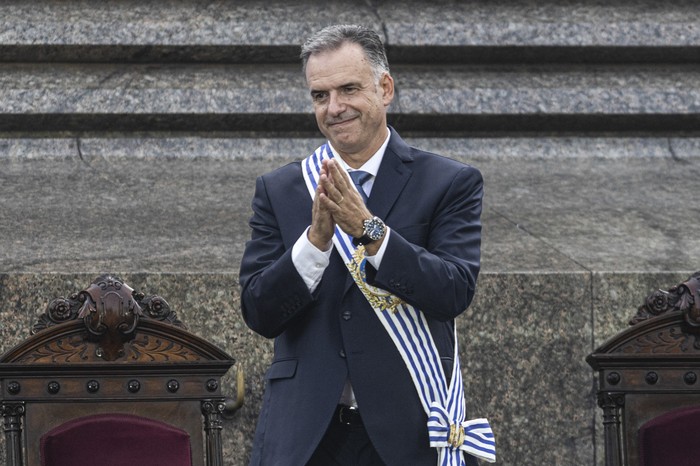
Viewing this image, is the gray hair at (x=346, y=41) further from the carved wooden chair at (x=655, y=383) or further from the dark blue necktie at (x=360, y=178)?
the carved wooden chair at (x=655, y=383)

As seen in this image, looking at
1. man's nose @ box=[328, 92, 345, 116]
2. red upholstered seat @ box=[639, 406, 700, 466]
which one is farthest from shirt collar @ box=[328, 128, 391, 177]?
red upholstered seat @ box=[639, 406, 700, 466]

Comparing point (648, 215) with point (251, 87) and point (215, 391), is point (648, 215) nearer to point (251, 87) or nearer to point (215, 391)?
point (251, 87)

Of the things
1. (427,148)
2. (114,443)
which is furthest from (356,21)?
(114,443)

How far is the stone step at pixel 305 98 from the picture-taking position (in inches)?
212

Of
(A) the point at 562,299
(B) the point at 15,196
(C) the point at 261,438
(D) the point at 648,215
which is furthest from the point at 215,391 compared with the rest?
(D) the point at 648,215

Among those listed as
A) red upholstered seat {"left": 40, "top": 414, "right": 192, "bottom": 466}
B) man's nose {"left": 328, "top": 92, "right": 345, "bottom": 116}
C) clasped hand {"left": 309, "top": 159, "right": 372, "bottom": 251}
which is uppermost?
man's nose {"left": 328, "top": 92, "right": 345, "bottom": 116}

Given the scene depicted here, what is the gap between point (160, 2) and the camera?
18.5 ft

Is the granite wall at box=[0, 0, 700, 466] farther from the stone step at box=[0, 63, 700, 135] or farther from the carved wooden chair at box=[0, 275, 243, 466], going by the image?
the carved wooden chair at box=[0, 275, 243, 466]

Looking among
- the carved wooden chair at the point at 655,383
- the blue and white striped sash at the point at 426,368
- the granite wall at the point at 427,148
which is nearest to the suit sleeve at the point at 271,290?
the blue and white striped sash at the point at 426,368

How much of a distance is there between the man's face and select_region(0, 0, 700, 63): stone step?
2.44 meters

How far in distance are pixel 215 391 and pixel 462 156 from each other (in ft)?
6.72

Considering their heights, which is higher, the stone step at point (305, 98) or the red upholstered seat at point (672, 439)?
the stone step at point (305, 98)

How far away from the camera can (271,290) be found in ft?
9.86

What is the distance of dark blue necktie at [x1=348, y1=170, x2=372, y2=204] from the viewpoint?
318 cm
